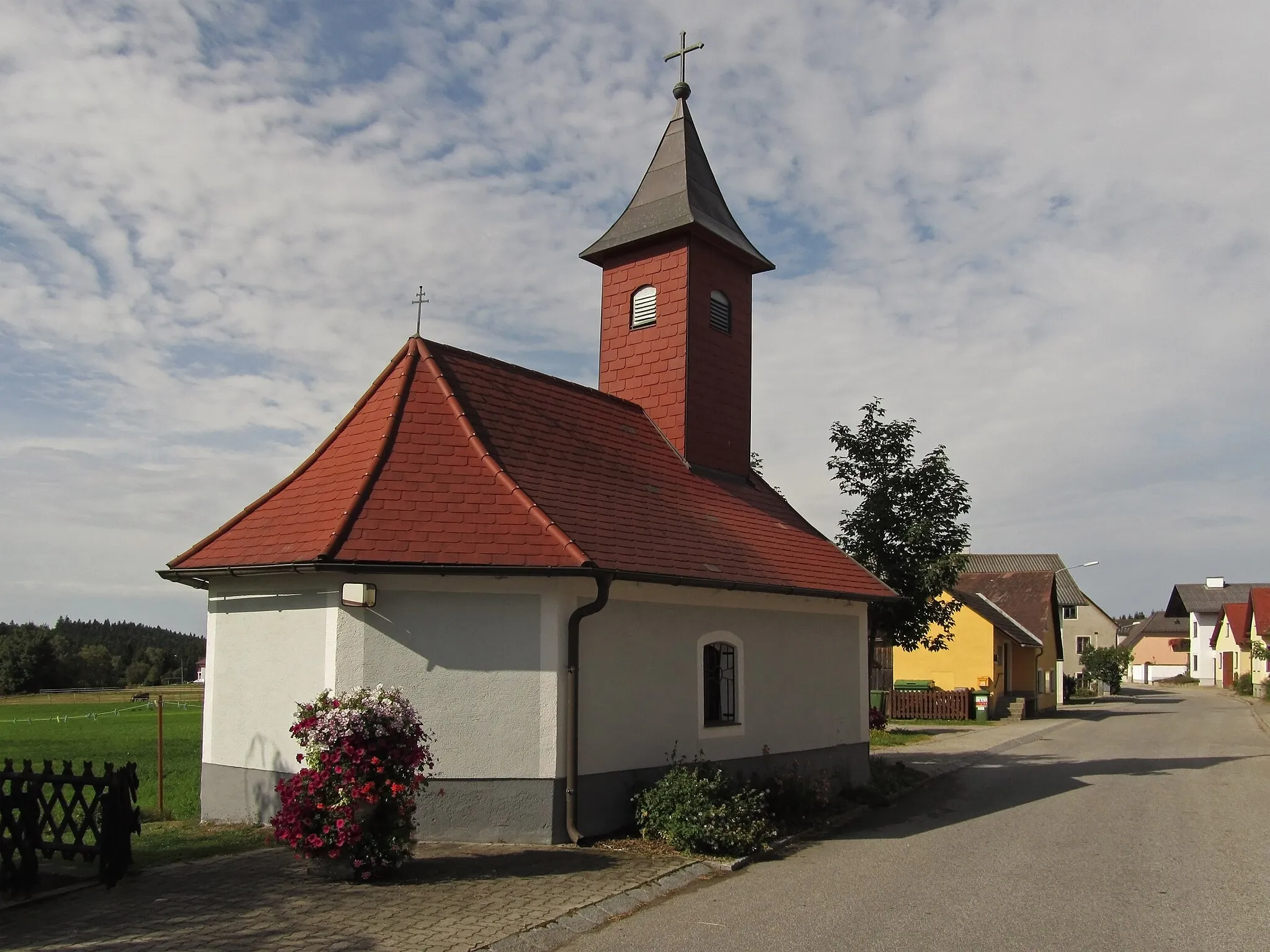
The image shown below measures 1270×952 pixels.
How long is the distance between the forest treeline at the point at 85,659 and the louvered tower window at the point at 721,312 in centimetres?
7447

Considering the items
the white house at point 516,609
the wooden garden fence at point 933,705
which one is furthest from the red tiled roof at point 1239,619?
the white house at point 516,609

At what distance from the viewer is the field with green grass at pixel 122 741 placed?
1511 cm

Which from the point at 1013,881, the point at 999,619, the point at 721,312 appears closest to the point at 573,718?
the point at 1013,881

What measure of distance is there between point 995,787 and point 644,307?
994 cm

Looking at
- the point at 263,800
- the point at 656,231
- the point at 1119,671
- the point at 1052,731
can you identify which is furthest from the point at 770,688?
the point at 1119,671

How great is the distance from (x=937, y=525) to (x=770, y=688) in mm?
7983

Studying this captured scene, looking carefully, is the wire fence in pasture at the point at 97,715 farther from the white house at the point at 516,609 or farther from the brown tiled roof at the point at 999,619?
the brown tiled roof at the point at 999,619

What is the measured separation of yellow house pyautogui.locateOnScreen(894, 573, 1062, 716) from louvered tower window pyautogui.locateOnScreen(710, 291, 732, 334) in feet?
57.4

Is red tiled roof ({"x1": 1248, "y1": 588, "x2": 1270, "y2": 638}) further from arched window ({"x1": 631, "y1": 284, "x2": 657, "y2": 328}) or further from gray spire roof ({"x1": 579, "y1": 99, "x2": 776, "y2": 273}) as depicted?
arched window ({"x1": 631, "y1": 284, "x2": 657, "y2": 328})

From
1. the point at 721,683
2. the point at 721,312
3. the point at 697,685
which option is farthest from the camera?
the point at 721,312

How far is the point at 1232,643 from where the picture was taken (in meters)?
70.6

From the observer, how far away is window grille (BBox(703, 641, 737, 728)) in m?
13.0

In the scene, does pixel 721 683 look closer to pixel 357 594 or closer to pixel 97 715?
pixel 357 594

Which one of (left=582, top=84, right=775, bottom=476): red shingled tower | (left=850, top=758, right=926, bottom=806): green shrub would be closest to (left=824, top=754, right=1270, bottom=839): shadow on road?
(left=850, top=758, right=926, bottom=806): green shrub
